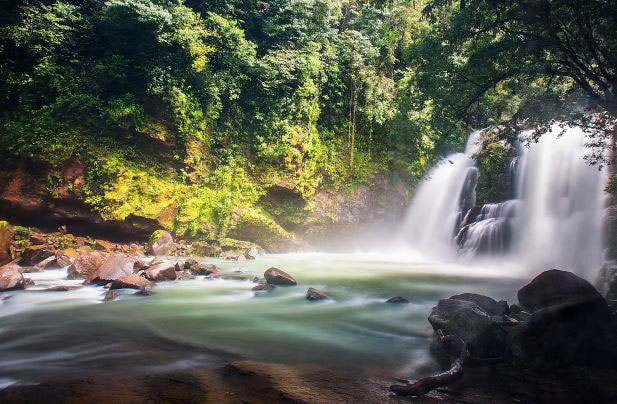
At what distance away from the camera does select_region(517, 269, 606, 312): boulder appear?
4480mm

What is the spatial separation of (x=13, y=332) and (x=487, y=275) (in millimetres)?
12306

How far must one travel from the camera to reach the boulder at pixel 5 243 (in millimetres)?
9633

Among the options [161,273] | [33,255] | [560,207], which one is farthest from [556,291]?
[33,255]

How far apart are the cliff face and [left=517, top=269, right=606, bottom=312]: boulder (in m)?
11.5

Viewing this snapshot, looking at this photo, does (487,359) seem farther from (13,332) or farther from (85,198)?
(85,198)

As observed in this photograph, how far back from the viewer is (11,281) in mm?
7684

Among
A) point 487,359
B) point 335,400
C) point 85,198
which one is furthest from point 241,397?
point 85,198

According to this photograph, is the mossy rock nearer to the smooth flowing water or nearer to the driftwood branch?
the smooth flowing water

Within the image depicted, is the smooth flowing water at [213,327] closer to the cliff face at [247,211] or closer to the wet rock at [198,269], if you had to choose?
the wet rock at [198,269]

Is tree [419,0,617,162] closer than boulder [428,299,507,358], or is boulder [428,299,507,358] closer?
boulder [428,299,507,358]

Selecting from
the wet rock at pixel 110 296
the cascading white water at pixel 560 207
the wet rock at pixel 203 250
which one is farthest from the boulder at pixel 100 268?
the cascading white water at pixel 560 207

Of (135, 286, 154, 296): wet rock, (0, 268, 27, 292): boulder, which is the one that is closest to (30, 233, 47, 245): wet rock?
(0, 268, 27, 292): boulder

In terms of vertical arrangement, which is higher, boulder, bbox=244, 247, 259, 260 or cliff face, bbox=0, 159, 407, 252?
cliff face, bbox=0, 159, 407, 252

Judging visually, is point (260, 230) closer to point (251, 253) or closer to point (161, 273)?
point (251, 253)
